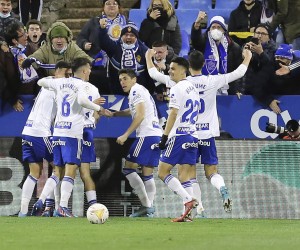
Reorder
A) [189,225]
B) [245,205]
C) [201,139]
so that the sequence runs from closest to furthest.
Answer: [189,225] < [201,139] < [245,205]

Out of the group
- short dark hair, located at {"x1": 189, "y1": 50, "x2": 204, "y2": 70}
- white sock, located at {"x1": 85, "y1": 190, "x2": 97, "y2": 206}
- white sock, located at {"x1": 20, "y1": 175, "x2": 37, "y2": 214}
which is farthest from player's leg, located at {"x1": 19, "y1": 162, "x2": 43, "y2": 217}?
short dark hair, located at {"x1": 189, "y1": 50, "x2": 204, "y2": 70}

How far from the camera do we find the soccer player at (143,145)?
605 inches

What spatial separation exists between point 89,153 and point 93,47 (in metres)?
3.02

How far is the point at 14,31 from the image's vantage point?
1730 centimetres

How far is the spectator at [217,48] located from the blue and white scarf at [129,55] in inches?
38.4

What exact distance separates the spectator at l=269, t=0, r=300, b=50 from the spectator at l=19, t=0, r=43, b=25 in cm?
436

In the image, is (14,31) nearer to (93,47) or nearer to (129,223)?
(93,47)

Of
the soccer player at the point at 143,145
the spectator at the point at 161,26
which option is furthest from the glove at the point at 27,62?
the spectator at the point at 161,26

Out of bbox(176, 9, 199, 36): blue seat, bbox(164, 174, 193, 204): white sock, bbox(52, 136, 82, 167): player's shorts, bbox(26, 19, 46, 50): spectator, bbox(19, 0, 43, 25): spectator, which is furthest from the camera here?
bbox(176, 9, 199, 36): blue seat

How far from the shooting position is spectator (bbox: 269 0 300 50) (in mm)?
18500

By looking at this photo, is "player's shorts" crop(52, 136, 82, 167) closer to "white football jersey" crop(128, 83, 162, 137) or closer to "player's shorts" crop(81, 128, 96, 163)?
"player's shorts" crop(81, 128, 96, 163)

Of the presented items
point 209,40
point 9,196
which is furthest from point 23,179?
point 209,40

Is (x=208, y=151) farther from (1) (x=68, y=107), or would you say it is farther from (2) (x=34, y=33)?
(2) (x=34, y=33)

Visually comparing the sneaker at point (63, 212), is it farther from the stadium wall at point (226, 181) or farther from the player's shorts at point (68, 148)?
the stadium wall at point (226, 181)
